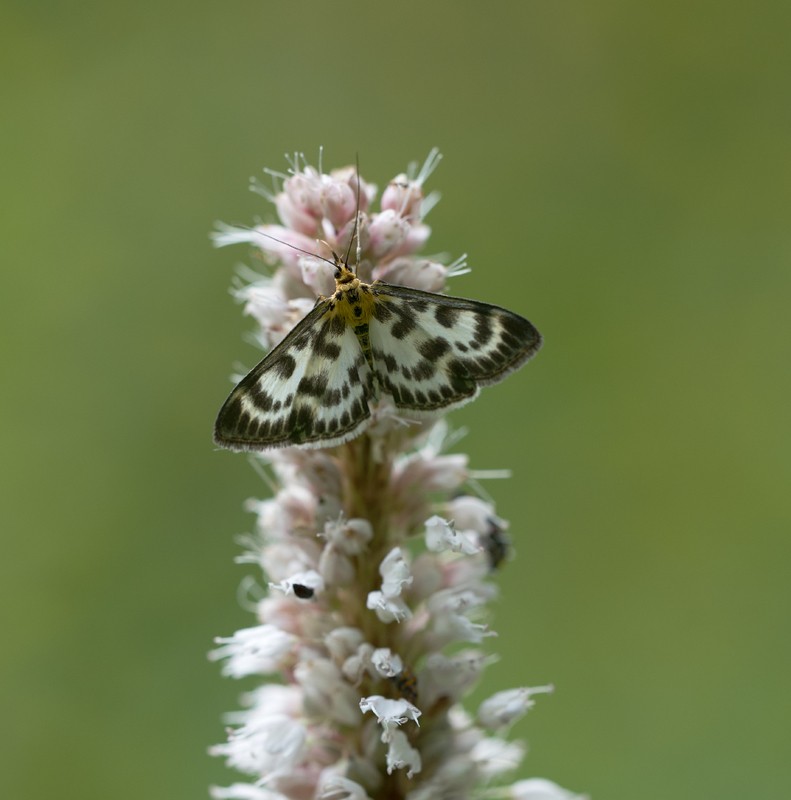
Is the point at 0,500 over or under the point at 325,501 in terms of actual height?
over

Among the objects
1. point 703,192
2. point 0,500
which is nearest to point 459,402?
point 0,500

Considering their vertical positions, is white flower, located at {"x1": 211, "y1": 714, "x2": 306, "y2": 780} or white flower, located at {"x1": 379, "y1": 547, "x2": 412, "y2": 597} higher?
white flower, located at {"x1": 379, "y1": 547, "x2": 412, "y2": 597}

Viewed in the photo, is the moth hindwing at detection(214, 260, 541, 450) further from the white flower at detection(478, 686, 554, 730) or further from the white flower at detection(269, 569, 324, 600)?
the white flower at detection(478, 686, 554, 730)

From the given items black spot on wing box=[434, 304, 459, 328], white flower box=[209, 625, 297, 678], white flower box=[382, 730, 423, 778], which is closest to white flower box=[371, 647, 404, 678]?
white flower box=[382, 730, 423, 778]

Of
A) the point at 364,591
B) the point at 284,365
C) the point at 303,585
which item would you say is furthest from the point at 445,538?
the point at 284,365

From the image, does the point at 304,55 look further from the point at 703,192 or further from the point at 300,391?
the point at 300,391

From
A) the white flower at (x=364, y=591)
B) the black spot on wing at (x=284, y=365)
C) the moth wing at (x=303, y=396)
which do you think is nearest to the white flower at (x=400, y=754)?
the white flower at (x=364, y=591)
